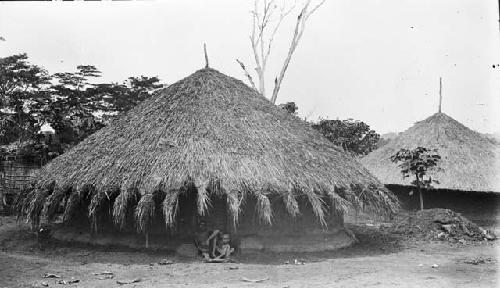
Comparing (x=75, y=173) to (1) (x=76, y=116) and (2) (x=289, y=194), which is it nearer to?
(2) (x=289, y=194)

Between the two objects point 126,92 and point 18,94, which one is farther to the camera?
point 126,92

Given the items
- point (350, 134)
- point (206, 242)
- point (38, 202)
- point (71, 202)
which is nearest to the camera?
point (206, 242)

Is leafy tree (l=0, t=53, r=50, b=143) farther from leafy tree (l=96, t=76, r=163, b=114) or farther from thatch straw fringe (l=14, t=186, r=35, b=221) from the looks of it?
thatch straw fringe (l=14, t=186, r=35, b=221)

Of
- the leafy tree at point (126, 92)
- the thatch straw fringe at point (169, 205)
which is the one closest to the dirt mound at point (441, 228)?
the thatch straw fringe at point (169, 205)

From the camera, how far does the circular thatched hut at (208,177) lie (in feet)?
37.8

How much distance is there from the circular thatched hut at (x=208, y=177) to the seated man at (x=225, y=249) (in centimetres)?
45

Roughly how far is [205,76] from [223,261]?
19.5ft

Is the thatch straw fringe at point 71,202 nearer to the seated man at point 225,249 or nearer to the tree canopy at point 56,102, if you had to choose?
the seated man at point 225,249

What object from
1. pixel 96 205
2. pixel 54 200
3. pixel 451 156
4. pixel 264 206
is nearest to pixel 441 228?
pixel 451 156

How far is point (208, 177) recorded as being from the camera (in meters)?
11.4

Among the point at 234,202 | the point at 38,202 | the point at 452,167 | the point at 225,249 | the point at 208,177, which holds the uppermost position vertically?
the point at 452,167

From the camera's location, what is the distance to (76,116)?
24703 millimetres

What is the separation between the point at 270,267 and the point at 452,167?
451 inches

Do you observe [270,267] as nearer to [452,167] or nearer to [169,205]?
[169,205]
